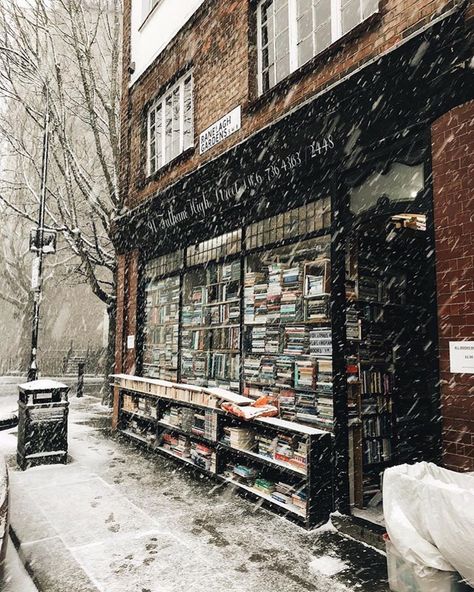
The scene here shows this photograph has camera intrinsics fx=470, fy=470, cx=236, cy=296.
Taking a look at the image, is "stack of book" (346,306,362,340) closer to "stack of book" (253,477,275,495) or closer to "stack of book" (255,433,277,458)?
"stack of book" (255,433,277,458)

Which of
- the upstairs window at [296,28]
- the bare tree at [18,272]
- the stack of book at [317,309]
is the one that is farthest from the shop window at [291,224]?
the bare tree at [18,272]

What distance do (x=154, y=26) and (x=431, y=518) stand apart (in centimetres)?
1048

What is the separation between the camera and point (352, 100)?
490 cm

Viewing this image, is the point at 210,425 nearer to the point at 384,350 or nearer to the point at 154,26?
the point at 384,350

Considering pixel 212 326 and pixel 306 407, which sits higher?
pixel 212 326

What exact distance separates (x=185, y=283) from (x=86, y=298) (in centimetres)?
2143

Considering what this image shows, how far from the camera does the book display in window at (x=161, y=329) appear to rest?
894cm

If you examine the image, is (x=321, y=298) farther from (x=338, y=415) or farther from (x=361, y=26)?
(x=361, y=26)

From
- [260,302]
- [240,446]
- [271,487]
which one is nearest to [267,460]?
[271,487]

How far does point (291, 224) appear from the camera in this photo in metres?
6.25

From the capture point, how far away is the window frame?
29.3 ft

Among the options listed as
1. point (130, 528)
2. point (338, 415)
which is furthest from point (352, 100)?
point (130, 528)

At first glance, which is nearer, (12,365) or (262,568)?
(262,568)

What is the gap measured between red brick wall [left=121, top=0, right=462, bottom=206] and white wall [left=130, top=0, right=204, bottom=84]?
0.76 ft
